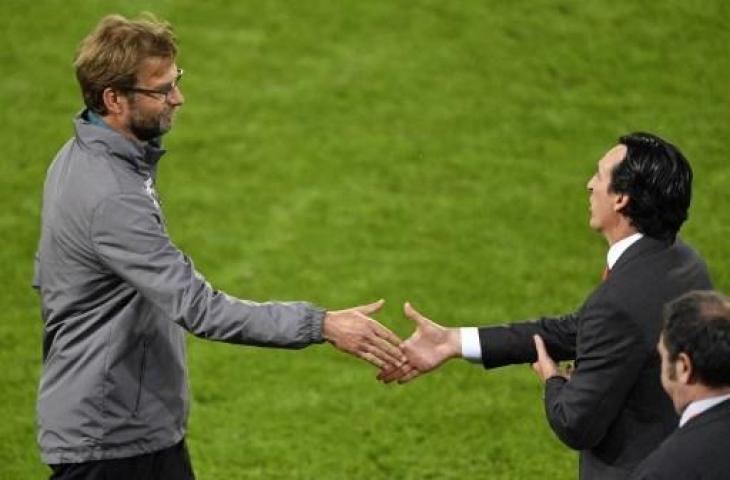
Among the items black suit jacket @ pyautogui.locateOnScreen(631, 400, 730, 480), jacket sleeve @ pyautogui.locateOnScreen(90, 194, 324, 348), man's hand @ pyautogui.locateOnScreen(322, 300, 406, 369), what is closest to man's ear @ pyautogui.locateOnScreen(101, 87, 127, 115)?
jacket sleeve @ pyautogui.locateOnScreen(90, 194, 324, 348)

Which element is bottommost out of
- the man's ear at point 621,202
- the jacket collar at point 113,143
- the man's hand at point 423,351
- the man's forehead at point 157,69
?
the man's hand at point 423,351

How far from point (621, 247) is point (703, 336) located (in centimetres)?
72

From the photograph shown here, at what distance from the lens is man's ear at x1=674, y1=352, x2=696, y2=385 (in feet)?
10.8

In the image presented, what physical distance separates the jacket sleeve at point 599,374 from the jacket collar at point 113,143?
125 cm

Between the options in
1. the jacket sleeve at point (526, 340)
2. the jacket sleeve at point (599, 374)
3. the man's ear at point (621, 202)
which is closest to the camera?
the jacket sleeve at point (599, 374)

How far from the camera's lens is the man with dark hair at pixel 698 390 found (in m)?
3.22

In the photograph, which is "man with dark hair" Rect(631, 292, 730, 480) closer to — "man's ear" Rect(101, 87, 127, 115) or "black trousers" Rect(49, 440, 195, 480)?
"black trousers" Rect(49, 440, 195, 480)

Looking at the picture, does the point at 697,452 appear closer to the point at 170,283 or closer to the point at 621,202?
the point at 621,202

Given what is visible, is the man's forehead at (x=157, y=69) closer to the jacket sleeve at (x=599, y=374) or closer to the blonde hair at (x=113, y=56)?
the blonde hair at (x=113, y=56)

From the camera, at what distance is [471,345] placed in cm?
458

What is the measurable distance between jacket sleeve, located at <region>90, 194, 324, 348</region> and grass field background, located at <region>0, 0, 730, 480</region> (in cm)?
210

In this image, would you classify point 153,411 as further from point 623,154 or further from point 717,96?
point 717,96

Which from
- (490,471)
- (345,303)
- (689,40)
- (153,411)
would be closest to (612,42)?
(689,40)

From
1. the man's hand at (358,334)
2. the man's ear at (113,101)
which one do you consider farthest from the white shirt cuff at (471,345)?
the man's ear at (113,101)
